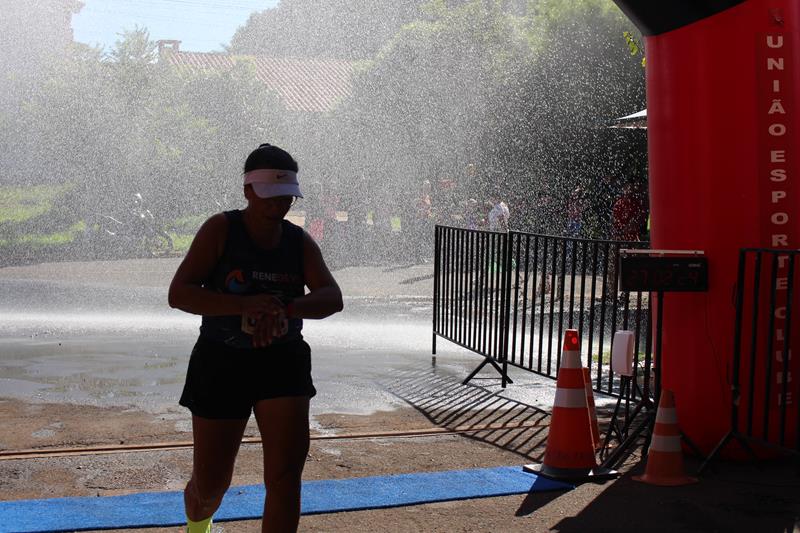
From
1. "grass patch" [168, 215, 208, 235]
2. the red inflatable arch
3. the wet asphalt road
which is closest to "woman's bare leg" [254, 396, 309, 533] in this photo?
the red inflatable arch

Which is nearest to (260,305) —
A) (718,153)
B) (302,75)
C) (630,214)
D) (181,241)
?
(718,153)

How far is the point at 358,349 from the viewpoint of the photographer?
11.7 m

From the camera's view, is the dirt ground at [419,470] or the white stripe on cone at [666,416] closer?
the dirt ground at [419,470]

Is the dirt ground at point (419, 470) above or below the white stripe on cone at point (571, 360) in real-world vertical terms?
below

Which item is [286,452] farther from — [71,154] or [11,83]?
[11,83]

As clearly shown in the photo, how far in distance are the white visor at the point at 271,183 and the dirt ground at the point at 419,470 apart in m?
1.82

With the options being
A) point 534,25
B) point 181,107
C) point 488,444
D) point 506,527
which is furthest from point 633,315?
point 181,107

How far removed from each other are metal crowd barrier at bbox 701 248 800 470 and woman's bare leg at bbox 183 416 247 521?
10.3ft

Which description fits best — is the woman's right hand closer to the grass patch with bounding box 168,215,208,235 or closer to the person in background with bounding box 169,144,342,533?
the person in background with bounding box 169,144,342,533

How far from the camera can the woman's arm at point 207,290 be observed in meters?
4.07

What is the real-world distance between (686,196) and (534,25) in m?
24.8

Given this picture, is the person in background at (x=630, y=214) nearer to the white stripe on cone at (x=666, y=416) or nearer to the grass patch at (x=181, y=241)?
the white stripe on cone at (x=666, y=416)

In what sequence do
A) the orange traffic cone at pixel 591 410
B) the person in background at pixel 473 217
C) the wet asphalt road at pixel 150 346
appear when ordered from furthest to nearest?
the person in background at pixel 473 217, the wet asphalt road at pixel 150 346, the orange traffic cone at pixel 591 410

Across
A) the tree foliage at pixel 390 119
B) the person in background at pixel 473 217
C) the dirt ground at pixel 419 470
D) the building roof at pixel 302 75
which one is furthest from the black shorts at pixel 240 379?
the building roof at pixel 302 75
